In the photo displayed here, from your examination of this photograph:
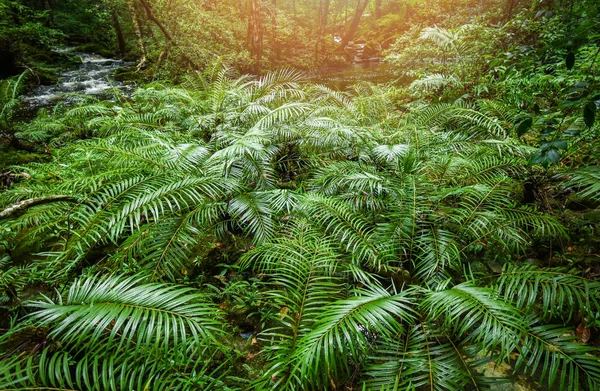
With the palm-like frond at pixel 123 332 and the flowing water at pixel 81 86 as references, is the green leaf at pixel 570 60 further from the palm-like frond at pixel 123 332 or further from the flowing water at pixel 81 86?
the flowing water at pixel 81 86

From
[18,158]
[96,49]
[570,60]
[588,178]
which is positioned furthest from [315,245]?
[96,49]

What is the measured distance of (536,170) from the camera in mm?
2525

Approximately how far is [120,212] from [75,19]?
20476mm

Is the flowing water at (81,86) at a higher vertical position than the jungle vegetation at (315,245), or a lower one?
higher

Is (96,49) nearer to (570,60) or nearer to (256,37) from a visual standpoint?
(256,37)

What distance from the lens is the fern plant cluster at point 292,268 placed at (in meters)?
1.21

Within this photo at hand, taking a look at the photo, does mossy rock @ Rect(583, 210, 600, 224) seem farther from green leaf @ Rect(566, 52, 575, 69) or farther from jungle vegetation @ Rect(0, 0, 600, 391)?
green leaf @ Rect(566, 52, 575, 69)

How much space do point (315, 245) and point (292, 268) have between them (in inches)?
9.3

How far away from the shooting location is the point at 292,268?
184 cm

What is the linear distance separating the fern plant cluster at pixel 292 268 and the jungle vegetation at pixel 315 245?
16 millimetres

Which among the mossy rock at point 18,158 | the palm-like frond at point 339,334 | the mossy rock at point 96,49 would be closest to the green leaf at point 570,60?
the palm-like frond at point 339,334

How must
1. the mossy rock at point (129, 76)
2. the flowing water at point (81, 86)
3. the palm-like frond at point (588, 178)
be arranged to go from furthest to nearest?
the mossy rock at point (129, 76) < the flowing water at point (81, 86) < the palm-like frond at point (588, 178)

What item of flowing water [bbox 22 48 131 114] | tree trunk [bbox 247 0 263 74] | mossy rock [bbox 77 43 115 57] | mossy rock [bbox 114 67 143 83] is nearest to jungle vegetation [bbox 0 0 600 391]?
flowing water [bbox 22 48 131 114]

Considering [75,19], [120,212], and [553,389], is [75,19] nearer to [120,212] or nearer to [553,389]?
[120,212]
